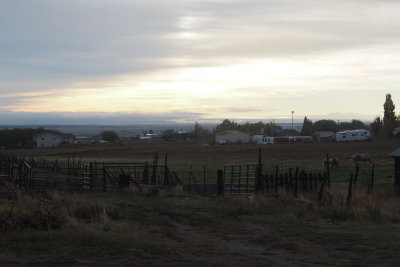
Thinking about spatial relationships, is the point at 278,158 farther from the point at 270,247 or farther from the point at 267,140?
the point at 267,140

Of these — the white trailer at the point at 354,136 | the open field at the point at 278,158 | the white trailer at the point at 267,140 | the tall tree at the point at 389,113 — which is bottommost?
the open field at the point at 278,158

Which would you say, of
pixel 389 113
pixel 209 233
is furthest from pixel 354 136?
pixel 209 233

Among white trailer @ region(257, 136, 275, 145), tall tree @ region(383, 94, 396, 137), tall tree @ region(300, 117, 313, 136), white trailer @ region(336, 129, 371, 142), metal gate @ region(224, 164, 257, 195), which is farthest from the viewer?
tall tree @ region(300, 117, 313, 136)

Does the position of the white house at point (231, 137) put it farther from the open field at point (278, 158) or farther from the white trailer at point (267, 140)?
the open field at point (278, 158)

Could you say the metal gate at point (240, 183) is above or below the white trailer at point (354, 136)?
below

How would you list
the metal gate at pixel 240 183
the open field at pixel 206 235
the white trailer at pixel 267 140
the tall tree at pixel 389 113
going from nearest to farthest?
the open field at pixel 206 235 → the metal gate at pixel 240 183 → the white trailer at pixel 267 140 → the tall tree at pixel 389 113

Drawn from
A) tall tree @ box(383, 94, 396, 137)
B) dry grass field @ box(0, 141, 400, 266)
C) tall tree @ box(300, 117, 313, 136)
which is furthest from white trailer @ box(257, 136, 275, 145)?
dry grass field @ box(0, 141, 400, 266)

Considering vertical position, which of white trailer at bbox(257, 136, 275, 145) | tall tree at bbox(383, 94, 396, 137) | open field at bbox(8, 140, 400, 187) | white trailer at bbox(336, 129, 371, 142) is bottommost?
open field at bbox(8, 140, 400, 187)

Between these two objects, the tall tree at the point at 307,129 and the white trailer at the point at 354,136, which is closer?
the white trailer at the point at 354,136

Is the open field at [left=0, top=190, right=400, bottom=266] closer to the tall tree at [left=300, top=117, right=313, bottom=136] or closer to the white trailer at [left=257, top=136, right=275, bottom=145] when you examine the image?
the white trailer at [left=257, top=136, right=275, bottom=145]

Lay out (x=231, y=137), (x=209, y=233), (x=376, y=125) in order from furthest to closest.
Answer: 1. (x=376, y=125)
2. (x=231, y=137)
3. (x=209, y=233)

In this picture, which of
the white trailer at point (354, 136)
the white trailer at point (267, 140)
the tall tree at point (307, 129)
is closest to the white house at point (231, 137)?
the white trailer at point (267, 140)

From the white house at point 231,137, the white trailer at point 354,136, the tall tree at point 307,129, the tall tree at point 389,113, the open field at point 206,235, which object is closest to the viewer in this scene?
the open field at point 206,235

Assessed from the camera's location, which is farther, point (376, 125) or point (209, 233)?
point (376, 125)
